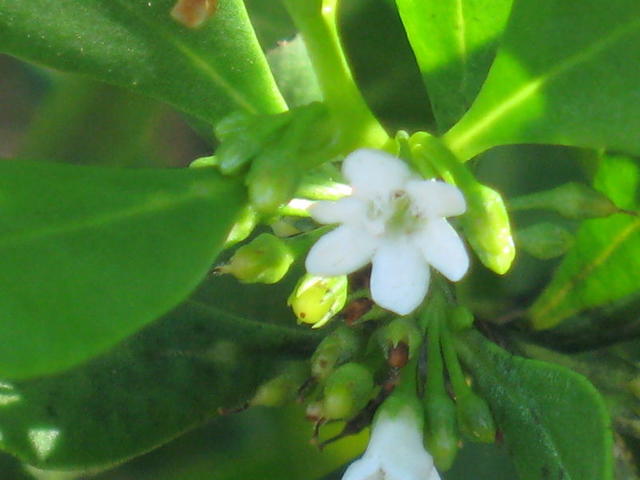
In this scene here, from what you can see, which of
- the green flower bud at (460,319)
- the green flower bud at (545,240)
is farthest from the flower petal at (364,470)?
the green flower bud at (545,240)

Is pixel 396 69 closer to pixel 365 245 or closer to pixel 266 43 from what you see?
pixel 266 43

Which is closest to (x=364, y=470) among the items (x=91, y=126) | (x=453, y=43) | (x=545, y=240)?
(x=545, y=240)

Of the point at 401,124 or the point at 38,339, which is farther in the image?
the point at 401,124

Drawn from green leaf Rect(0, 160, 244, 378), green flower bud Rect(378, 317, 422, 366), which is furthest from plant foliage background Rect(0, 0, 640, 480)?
green flower bud Rect(378, 317, 422, 366)

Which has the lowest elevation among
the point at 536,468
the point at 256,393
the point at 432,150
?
the point at 256,393

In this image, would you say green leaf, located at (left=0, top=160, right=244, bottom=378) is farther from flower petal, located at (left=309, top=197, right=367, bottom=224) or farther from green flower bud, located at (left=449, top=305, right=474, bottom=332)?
green flower bud, located at (left=449, top=305, right=474, bottom=332)

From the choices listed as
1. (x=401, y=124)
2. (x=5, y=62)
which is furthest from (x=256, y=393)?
(x=5, y=62)

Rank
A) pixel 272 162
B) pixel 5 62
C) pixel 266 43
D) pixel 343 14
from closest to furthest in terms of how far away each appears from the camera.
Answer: pixel 272 162 → pixel 343 14 → pixel 266 43 → pixel 5 62
